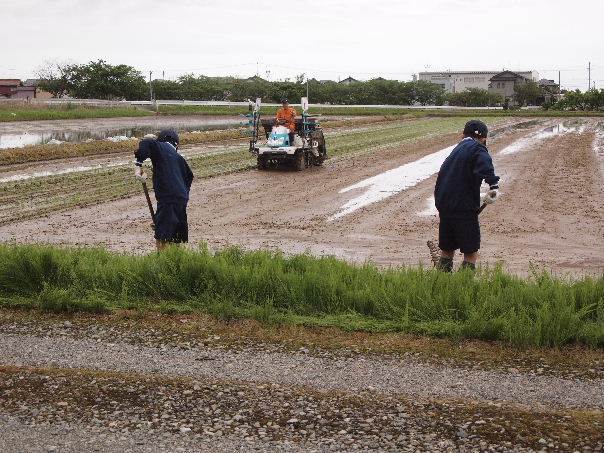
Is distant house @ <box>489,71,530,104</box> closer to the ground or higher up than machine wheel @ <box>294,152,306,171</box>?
higher up

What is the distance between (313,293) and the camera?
297 inches

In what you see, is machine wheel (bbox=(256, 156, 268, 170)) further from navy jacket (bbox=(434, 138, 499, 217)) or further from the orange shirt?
navy jacket (bbox=(434, 138, 499, 217))

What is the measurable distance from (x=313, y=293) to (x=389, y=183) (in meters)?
12.9

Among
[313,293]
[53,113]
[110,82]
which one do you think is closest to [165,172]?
[313,293]

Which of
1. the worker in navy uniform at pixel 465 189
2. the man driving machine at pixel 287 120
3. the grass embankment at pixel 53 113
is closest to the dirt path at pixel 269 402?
the worker in navy uniform at pixel 465 189

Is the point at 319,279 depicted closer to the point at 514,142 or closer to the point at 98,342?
the point at 98,342

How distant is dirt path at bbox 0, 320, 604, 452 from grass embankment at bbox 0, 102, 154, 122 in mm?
45312

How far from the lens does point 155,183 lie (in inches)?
358

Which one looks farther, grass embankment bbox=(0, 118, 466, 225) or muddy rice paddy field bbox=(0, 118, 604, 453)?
grass embankment bbox=(0, 118, 466, 225)

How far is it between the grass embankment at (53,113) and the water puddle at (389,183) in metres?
31.2

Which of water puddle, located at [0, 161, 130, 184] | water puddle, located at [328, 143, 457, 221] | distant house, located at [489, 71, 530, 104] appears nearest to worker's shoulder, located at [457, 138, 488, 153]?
water puddle, located at [328, 143, 457, 221]

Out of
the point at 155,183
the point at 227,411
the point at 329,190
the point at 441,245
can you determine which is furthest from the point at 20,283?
the point at 329,190

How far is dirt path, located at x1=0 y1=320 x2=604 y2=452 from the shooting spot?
467 centimetres

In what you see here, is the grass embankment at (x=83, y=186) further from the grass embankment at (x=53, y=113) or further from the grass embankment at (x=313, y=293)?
the grass embankment at (x=53, y=113)
